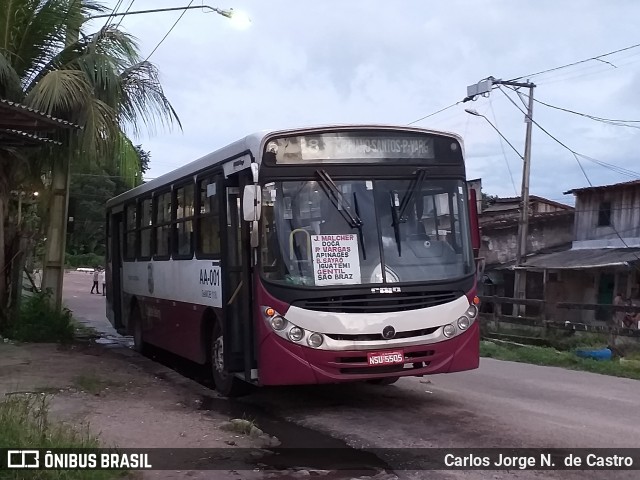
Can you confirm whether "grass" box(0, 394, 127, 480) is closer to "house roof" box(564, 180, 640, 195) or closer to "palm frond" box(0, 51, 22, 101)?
"palm frond" box(0, 51, 22, 101)

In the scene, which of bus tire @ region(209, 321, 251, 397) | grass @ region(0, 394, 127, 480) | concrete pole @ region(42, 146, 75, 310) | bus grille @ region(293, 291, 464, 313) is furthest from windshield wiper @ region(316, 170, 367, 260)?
concrete pole @ region(42, 146, 75, 310)

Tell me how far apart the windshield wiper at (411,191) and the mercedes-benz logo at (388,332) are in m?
1.16

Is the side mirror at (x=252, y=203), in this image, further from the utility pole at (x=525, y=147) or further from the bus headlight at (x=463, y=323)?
the utility pole at (x=525, y=147)

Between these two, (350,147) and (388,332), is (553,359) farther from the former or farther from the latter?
(350,147)

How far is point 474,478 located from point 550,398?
4304 mm

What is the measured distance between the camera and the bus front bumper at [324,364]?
7395mm

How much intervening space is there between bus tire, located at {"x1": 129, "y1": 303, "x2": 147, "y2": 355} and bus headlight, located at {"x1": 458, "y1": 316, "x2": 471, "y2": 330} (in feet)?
24.5

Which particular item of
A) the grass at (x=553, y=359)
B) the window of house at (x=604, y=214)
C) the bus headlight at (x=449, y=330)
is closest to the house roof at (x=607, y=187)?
the window of house at (x=604, y=214)

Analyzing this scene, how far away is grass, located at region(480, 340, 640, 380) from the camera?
12664mm

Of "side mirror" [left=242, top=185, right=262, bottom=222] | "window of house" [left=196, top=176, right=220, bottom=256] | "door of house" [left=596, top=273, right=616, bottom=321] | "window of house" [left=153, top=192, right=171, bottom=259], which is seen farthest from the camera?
"door of house" [left=596, top=273, right=616, bottom=321]

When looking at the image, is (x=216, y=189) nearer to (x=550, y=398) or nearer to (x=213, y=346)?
(x=213, y=346)

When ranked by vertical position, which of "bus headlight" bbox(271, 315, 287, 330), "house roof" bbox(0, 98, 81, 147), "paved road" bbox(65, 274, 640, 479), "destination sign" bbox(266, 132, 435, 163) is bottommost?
"paved road" bbox(65, 274, 640, 479)

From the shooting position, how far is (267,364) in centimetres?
753

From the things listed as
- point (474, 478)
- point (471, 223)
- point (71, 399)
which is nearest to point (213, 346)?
point (71, 399)
